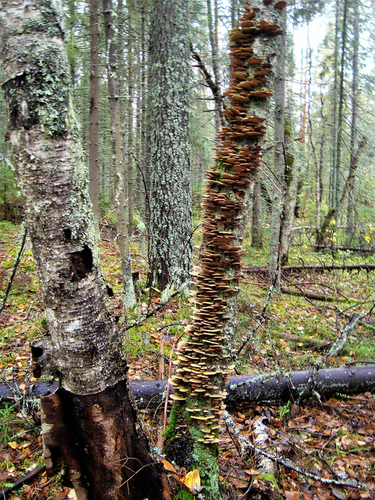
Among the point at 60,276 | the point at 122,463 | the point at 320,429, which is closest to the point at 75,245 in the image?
the point at 60,276

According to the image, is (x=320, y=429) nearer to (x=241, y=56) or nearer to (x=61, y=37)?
(x=241, y=56)

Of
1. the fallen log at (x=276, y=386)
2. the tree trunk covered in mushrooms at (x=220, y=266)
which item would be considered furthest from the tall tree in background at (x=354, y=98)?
the tree trunk covered in mushrooms at (x=220, y=266)

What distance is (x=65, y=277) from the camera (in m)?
1.43

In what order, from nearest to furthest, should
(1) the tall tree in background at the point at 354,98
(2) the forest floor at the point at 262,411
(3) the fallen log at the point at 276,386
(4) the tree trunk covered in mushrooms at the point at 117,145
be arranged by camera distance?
(2) the forest floor at the point at 262,411 → (3) the fallen log at the point at 276,386 → (4) the tree trunk covered in mushrooms at the point at 117,145 → (1) the tall tree in background at the point at 354,98

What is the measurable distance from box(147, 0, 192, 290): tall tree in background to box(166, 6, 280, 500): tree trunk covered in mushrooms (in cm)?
362

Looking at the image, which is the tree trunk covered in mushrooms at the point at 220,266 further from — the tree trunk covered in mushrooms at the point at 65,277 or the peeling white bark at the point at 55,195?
the peeling white bark at the point at 55,195

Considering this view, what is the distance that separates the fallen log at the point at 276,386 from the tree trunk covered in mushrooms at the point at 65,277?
159cm

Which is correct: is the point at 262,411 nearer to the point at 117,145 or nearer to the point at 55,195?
the point at 55,195

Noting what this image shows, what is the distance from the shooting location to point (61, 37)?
1.37m

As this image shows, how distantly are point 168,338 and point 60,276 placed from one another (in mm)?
3747

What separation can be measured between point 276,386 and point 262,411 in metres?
0.34

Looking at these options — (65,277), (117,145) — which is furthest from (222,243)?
(117,145)

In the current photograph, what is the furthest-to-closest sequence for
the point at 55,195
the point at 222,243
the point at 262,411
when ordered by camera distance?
1. the point at 262,411
2. the point at 222,243
3. the point at 55,195

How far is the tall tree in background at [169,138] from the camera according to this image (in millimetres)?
5734
